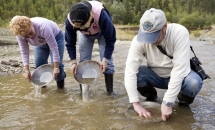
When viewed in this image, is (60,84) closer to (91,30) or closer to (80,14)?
(91,30)

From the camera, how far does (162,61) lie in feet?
8.07

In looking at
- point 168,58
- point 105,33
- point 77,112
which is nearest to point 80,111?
point 77,112

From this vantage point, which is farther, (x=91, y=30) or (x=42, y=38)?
(x=42, y=38)

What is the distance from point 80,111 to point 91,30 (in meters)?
0.97

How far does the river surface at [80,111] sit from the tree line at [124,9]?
103 feet

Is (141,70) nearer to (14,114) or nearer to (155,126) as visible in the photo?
(155,126)

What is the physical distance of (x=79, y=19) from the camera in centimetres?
254

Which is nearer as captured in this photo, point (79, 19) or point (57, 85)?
point (79, 19)

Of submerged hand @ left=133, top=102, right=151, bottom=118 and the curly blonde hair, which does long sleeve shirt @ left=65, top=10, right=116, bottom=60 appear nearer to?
the curly blonde hair

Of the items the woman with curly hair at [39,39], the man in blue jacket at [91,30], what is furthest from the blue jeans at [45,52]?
the man in blue jacket at [91,30]

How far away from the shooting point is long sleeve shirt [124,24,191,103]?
87.3 inches

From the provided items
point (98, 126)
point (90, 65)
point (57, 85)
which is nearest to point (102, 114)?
point (98, 126)

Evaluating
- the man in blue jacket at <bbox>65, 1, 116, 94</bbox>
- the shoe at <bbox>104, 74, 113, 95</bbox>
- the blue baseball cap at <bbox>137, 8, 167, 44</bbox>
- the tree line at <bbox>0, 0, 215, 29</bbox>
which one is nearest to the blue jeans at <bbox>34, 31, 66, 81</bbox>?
the man in blue jacket at <bbox>65, 1, 116, 94</bbox>

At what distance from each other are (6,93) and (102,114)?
65.4 inches
